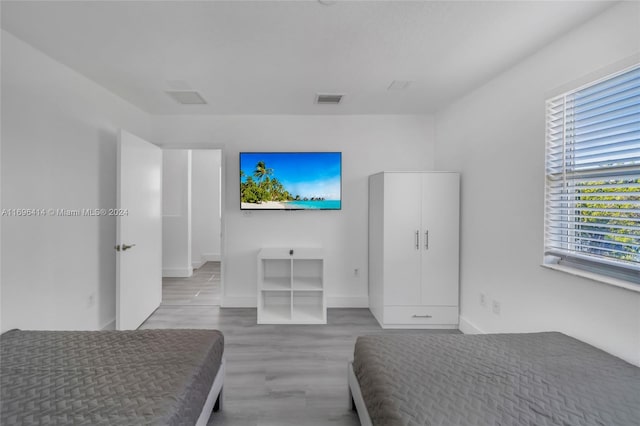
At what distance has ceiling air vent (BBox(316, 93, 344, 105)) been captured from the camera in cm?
312

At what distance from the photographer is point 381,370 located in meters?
1.49

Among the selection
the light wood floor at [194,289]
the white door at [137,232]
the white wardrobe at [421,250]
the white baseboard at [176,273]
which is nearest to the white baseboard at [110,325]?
the white door at [137,232]

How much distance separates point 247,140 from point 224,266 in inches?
63.8

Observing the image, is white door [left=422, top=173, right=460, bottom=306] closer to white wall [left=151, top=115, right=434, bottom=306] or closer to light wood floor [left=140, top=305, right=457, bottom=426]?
light wood floor [left=140, top=305, right=457, bottom=426]

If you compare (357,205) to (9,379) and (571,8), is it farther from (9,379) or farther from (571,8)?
(9,379)

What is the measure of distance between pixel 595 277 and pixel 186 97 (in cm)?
369

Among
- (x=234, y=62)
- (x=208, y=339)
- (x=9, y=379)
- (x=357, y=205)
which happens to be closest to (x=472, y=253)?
(x=357, y=205)

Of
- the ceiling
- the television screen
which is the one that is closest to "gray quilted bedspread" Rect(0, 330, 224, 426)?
the ceiling

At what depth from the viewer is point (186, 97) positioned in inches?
126

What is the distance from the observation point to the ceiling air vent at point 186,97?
3.06 meters

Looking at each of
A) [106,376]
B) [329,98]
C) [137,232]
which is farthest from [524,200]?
[137,232]

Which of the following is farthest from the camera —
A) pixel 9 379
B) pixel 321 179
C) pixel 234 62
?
pixel 321 179

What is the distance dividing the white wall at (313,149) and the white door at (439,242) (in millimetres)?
796

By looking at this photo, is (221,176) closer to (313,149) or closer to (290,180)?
(290,180)
